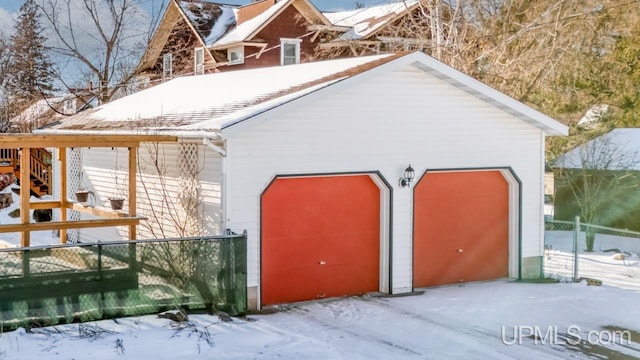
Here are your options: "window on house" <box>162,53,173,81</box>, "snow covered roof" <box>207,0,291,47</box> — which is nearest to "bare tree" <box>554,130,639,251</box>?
"snow covered roof" <box>207,0,291,47</box>

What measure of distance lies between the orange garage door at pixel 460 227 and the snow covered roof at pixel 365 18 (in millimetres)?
16901

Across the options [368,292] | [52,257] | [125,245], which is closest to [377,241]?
[368,292]

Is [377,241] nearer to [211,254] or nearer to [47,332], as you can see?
[211,254]

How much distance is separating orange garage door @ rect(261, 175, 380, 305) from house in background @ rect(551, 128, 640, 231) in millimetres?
12982

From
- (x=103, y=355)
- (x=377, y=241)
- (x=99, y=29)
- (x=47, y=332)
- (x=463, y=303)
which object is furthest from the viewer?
(x=99, y=29)

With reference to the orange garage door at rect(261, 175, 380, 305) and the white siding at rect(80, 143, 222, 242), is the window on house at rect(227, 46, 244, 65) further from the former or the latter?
the orange garage door at rect(261, 175, 380, 305)

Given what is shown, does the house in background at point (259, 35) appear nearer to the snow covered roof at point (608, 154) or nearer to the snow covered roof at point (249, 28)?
the snow covered roof at point (249, 28)

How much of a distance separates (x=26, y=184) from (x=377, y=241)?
5.56 meters

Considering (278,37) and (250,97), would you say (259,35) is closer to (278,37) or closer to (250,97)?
(278,37)

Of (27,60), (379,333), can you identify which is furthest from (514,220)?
(27,60)

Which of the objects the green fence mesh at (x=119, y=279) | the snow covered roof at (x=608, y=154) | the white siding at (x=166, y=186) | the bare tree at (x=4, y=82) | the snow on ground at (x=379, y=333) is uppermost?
the bare tree at (x=4, y=82)

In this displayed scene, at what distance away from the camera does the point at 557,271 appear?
50.3 feet

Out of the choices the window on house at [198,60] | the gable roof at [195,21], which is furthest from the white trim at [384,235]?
the window on house at [198,60]

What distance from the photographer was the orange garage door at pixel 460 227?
41.1ft
